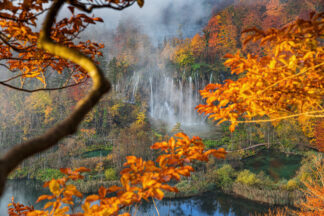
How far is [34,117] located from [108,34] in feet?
9.88

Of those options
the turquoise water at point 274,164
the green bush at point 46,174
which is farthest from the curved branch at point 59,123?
the green bush at point 46,174

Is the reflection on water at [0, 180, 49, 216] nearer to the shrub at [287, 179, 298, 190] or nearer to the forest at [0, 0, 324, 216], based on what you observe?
the forest at [0, 0, 324, 216]

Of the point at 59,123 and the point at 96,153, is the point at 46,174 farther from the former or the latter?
the point at 59,123

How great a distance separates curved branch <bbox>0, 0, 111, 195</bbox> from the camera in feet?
0.68

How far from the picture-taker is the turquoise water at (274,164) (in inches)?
156

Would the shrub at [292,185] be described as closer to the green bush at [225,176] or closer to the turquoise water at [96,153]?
the green bush at [225,176]

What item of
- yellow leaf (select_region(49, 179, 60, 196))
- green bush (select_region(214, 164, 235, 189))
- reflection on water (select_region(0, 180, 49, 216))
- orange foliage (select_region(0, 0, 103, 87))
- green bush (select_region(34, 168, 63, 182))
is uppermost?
orange foliage (select_region(0, 0, 103, 87))

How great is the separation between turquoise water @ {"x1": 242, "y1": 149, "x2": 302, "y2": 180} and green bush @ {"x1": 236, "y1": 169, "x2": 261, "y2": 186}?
35 cm

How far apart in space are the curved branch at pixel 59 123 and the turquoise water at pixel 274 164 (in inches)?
175

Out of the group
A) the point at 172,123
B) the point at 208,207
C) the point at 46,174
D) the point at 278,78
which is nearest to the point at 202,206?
the point at 208,207

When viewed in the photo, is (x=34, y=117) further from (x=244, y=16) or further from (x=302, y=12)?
(x=302, y=12)

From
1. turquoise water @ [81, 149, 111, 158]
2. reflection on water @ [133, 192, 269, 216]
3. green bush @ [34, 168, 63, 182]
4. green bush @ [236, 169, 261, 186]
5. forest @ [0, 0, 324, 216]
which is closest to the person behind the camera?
reflection on water @ [133, 192, 269, 216]

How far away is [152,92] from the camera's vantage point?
18.4ft

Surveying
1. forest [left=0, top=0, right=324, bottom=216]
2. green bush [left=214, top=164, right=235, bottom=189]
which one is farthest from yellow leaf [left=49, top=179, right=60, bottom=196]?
green bush [left=214, top=164, right=235, bottom=189]
